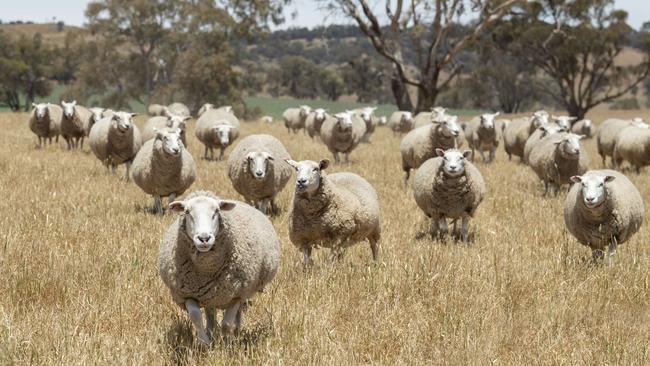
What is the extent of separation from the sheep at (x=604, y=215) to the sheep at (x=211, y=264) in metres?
3.70

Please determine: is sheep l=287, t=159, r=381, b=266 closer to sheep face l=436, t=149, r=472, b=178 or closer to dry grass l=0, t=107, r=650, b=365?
dry grass l=0, t=107, r=650, b=365

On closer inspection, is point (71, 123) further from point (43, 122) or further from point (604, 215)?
point (604, 215)

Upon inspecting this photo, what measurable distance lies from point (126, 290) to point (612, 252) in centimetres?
469

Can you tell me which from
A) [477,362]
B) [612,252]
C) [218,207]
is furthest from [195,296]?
[612,252]

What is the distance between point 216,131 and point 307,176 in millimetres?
9704

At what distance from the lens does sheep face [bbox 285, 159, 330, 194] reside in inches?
230

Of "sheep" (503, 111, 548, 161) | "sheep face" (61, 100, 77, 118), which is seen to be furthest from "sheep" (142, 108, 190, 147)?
"sheep" (503, 111, 548, 161)

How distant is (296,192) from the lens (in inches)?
240

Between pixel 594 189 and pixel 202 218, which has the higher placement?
pixel 202 218

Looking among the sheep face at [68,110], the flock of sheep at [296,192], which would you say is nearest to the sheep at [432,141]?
the flock of sheep at [296,192]

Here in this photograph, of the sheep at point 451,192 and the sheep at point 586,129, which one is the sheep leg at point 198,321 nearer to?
the sheep at point 451,192

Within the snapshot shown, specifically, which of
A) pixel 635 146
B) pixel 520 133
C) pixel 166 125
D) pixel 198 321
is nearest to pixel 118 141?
pixel 166 125

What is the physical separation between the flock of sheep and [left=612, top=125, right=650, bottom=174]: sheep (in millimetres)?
27

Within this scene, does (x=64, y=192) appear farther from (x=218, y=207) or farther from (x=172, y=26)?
(x=172, y=26)
